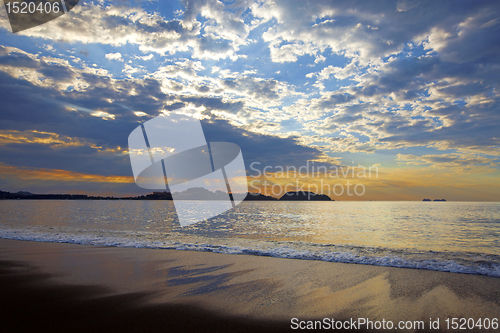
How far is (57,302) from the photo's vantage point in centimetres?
461

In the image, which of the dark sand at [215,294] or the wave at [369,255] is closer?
the dark sand at [215,294]

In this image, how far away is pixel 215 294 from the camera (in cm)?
522

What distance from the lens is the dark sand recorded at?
12.9 feet

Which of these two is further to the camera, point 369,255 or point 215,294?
point 369,255

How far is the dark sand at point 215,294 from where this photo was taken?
3.95 m

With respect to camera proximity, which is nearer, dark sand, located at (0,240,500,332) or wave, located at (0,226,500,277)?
dark sand, located at (0,240,500,332)

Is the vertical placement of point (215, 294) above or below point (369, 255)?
above

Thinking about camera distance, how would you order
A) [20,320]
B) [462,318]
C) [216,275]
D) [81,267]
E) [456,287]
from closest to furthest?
1. [20,320]
2. [462,318]
3. [456,287]
4. [216,275]
5. [81,267]

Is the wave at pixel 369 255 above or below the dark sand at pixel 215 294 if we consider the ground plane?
below

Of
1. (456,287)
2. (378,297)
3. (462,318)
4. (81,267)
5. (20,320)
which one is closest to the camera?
(20,320)

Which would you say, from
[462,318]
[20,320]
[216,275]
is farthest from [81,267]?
[462,318]

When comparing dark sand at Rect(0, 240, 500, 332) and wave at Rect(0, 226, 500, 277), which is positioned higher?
dark sand at Rect(0, 240, 500, 332)

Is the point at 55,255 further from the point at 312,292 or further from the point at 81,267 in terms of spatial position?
the point at 312,292

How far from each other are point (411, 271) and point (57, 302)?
1007 cm
